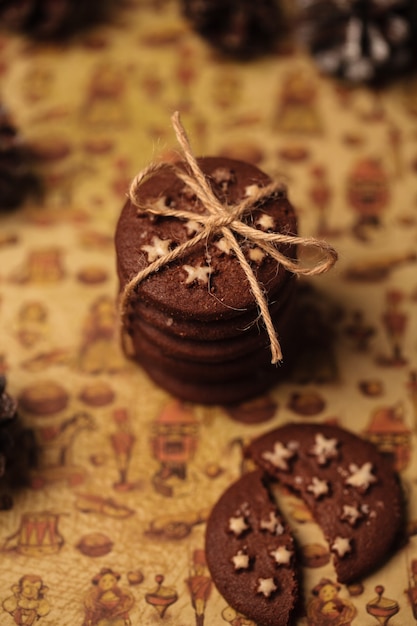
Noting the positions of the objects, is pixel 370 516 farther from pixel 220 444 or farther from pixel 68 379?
pixel 68 379

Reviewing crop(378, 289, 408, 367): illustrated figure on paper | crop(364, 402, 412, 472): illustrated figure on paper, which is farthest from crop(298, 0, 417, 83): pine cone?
crop(364, 402, 412, 472): illustrated figure on paper

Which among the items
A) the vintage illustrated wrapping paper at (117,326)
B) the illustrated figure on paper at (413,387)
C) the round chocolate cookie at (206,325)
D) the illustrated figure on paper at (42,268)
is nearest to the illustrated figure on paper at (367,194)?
the vintage illustrated wrapping paper at (117,326)

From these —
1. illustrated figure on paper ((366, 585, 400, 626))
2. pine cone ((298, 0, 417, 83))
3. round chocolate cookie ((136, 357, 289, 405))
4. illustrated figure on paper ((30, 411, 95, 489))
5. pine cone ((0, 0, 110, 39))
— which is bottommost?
illustrated figure on paper ((366, 585, 400, 626))

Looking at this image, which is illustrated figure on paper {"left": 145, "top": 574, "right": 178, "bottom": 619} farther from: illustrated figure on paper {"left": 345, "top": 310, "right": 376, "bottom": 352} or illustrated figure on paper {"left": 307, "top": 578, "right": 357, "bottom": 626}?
illustrated figure on paper {"left": 345, "top": 310, "right": 376, "bottom": 352}

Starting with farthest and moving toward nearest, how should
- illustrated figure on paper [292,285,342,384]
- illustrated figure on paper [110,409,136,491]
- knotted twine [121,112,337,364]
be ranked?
illustrated figure on paper [292,285,342,384] → illustrated figure on paper [110,409,136,491] → knotted twine [121,112,337,364]

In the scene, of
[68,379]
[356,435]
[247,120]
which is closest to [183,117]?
[247,120]

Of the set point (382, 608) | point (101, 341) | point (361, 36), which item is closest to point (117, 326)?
point (101, 341)

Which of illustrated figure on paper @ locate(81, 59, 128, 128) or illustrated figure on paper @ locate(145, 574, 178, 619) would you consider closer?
illustrated figure on paper @ locate(145, 574, 178, 619)

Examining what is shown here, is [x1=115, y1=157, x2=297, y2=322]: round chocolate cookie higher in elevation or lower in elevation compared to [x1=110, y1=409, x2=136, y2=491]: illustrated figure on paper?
higher

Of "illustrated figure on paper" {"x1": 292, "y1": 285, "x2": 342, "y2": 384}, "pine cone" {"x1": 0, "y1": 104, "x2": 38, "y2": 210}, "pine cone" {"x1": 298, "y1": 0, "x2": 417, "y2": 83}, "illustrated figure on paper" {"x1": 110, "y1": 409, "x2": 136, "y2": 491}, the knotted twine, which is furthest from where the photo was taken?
"pine cone" {"x1": 298, "y1": 0, "x2": 417, "y2": 83}
